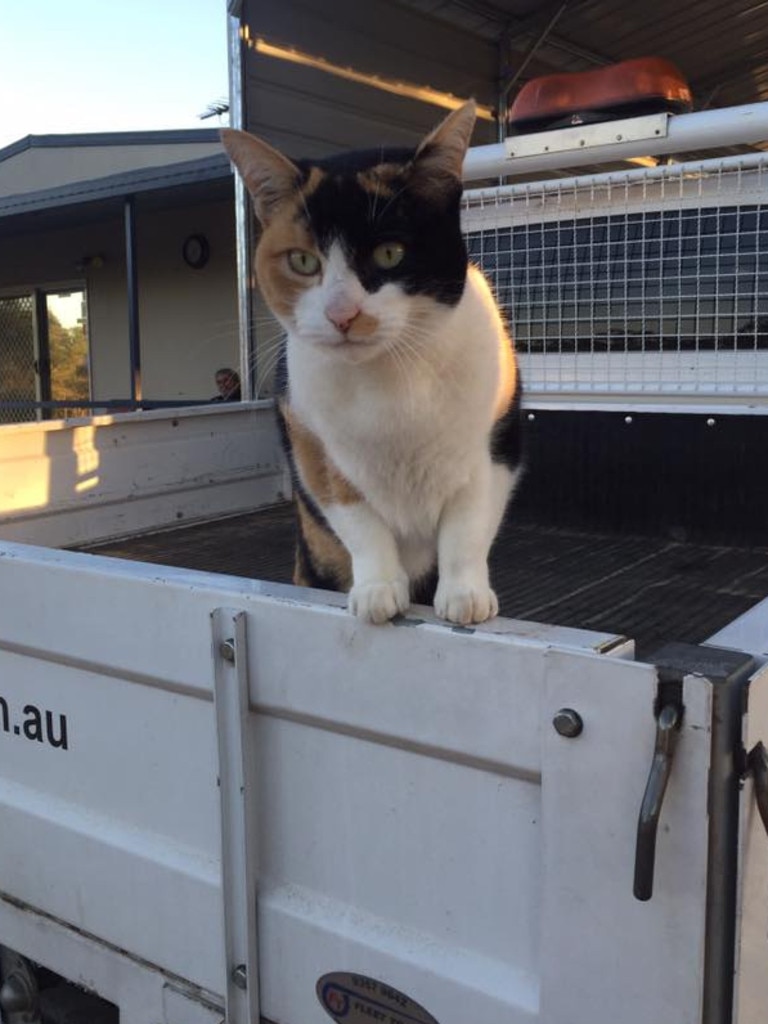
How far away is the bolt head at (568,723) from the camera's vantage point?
1.01 metres

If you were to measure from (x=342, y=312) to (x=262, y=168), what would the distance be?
336 millimetres

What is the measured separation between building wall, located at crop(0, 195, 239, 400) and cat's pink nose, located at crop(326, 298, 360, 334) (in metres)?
6.92

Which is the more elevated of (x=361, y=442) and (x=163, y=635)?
(x=361, y=442)

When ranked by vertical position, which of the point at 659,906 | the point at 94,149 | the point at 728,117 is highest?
the point at 94,149

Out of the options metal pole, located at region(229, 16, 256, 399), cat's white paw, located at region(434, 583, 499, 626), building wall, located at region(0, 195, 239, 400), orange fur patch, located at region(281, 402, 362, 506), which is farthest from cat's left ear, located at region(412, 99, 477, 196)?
building wall, located at region(0, 195, 239, 400)

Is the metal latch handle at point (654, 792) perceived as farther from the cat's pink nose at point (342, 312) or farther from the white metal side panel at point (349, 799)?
the cat's pink nose at point (342, 312)

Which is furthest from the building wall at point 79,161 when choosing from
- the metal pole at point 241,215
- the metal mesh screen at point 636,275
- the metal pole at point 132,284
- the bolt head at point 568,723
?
the bolt head at point 568,723

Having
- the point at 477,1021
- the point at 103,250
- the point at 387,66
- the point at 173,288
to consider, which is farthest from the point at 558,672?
the point at 103,250

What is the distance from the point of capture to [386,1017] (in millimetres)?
1252

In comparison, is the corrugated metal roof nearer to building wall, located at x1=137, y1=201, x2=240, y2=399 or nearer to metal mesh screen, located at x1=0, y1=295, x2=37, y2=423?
building wall, located at x1=137, y1=201, x2=240, y2=399

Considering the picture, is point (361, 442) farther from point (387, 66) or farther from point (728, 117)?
point (387, 66)

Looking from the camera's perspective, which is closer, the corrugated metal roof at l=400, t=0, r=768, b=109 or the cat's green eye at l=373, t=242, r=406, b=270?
the cat's green eye at l=373, t=242, r=406, b=270

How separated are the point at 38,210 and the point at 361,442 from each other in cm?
874

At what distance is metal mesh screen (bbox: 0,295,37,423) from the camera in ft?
38.3
